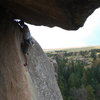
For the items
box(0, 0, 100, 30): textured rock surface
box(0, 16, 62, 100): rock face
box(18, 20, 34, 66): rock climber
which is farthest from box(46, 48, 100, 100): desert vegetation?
box(0, 0, 100, 30): textured rock surface

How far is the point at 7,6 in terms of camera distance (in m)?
10.2

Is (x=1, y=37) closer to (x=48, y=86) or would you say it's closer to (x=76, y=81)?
(x=48, y=86)

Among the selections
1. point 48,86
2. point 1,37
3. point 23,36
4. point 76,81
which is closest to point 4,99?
point 1,37

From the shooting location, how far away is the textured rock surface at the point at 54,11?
879 centimetres

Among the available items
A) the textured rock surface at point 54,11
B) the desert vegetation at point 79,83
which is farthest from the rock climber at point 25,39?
the desert vegetation at point 79,83

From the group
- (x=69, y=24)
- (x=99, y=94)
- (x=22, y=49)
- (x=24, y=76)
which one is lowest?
(x=99, y=94)

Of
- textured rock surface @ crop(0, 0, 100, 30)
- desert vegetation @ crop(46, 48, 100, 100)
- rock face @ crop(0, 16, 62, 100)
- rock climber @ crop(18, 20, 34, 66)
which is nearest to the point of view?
textured rock surface @ crop(0, 0, 100, 30)

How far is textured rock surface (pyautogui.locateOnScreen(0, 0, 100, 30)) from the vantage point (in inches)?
346

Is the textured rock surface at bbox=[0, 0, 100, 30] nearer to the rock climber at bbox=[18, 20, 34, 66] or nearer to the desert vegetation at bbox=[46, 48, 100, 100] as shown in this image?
the rock climber at bbox=[18, 20, 34, 66]

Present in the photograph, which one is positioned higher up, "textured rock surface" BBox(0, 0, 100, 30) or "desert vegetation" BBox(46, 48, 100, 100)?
"textured rock surface" BBox(0, 0, 100, 30)

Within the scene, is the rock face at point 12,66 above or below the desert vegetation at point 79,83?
above

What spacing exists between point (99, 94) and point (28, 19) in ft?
204

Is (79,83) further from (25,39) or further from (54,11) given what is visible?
(54,11)

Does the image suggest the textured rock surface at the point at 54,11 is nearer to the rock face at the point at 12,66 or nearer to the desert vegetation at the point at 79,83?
the rock face at the point at 12,66
